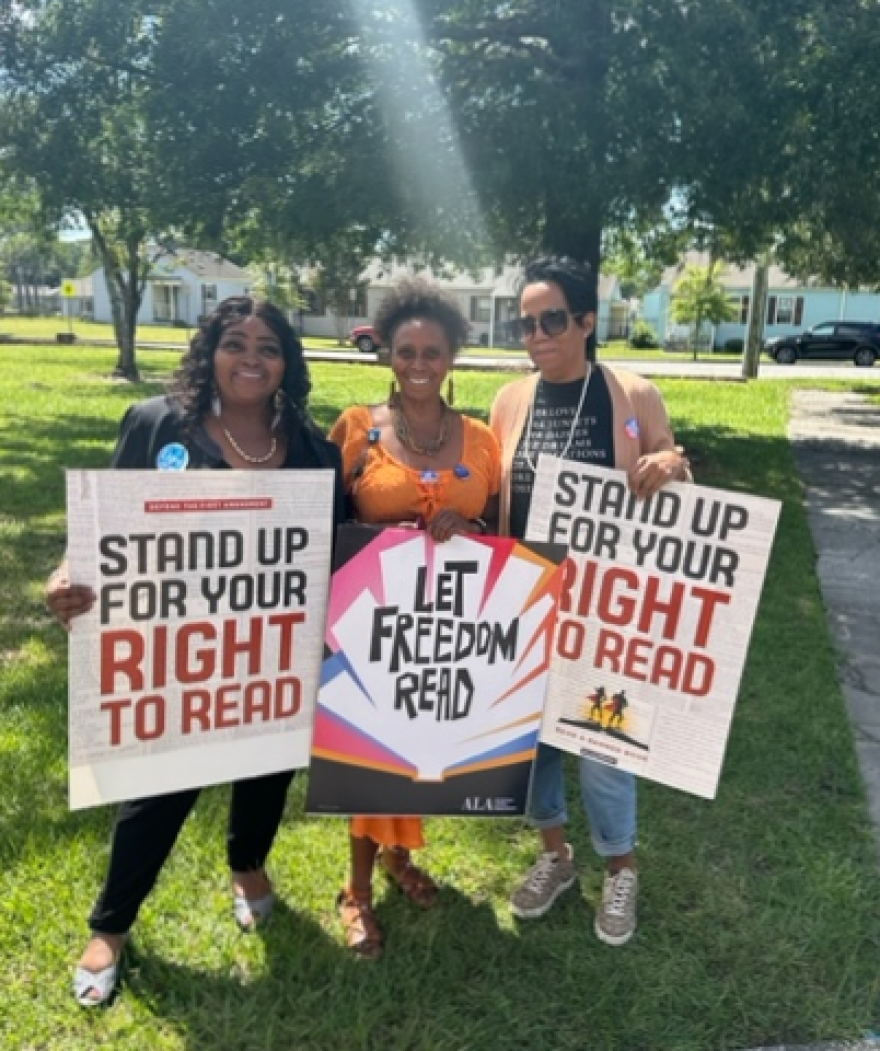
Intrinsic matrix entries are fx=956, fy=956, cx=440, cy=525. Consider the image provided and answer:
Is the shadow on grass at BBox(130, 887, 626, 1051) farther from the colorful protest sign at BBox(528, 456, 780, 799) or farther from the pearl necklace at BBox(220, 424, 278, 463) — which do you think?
the pearl necklace at BBox(220, 424, 278, 463)

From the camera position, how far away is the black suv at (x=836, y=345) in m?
37.1

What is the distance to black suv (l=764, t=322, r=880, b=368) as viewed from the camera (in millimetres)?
37062

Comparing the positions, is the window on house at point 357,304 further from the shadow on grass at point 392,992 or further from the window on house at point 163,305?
the shadow on grass at point 392,992

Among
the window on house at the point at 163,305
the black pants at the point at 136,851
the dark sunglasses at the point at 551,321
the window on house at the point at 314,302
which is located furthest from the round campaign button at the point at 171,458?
the window on house at the point at 163,305

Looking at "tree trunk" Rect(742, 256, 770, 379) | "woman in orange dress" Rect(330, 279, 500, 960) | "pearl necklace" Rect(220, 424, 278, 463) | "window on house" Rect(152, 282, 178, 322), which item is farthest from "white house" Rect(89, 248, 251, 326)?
"pearl necklace" Rect(220, 424, 278, 463)

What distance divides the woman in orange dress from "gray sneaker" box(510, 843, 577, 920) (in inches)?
45.7

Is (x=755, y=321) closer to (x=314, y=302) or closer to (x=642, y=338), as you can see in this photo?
(x=642, y=338)

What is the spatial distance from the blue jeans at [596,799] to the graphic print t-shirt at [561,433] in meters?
0.74

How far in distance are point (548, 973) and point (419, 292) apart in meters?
1.99

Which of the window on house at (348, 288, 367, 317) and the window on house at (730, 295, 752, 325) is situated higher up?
the window on house at (730, 295, 752, 325)

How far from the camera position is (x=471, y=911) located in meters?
3.03

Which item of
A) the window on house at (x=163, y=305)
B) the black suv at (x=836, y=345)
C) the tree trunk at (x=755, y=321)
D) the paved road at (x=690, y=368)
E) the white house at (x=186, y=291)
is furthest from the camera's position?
the window on house at (x=163, y=305)

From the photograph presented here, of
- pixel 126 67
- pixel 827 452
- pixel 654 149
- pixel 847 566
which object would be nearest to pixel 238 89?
pixel 126 67

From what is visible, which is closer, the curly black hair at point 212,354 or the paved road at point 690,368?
the curly black hair at point 212,354
